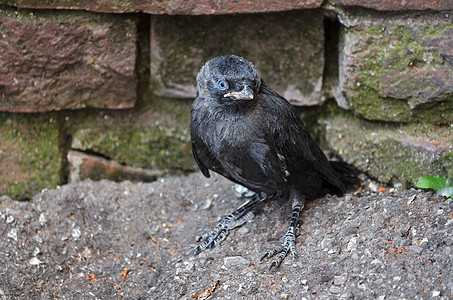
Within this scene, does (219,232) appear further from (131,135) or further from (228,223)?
(131,135)

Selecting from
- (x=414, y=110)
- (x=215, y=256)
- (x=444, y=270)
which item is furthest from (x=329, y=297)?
(x=414, y=110)

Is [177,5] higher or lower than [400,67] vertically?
higher

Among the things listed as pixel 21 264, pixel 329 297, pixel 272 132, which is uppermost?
pixel 272 132

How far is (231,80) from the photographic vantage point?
275 centimetres

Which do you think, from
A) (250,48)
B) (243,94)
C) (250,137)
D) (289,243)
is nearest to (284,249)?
(289,243)

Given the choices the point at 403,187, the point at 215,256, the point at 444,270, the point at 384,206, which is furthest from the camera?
the point at 403,187

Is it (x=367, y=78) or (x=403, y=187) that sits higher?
(x=367, y=78)

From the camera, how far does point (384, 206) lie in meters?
2.85

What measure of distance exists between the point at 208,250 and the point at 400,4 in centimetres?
180

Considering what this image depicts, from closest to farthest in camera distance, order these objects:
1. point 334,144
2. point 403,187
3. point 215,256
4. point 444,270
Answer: point 444,270 < point 215,256 < point 403,187 < point 334,144

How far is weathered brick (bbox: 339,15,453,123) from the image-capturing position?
294 centimetres

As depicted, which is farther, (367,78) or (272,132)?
(367,78)

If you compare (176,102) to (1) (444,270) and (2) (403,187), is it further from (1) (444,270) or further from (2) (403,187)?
(1) (444,270)

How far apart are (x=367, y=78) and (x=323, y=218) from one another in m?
0.92
